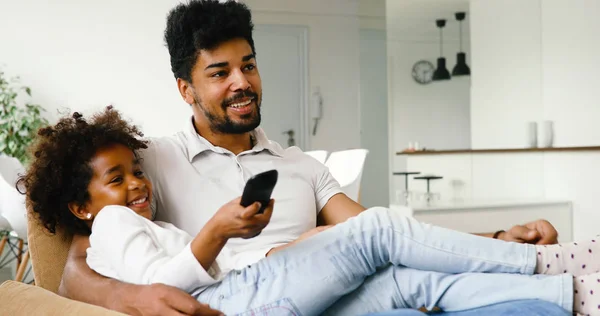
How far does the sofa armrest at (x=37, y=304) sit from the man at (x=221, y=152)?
6.4 inches

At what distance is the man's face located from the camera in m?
1.78

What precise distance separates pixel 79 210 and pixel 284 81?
617cm

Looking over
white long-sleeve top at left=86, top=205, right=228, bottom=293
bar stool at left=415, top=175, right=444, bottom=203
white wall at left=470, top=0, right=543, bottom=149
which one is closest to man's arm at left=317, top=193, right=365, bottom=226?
white long-sleeve top at left=86, top=205, right=228, bottom=293

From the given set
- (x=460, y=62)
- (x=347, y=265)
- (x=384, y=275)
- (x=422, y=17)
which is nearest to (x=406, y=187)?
(x=460, y=62)

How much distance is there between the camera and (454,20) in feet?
21.5

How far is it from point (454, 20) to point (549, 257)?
539 centimetres

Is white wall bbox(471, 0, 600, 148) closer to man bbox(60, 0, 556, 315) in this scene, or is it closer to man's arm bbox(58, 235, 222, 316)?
man bbox(60, 0, 556, 315)

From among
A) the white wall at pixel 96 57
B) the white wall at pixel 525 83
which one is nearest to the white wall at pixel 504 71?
the white wall at pixel 525 83

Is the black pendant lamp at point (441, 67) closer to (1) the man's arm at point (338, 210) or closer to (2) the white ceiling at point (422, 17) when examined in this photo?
(2) the white ceiling at point (422, 17)

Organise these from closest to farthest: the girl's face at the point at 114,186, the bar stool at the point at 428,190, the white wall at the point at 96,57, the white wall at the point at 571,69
Answer: the girl's face at the point at 114,186 → the white wall at the point at 96,57 → the white wall at the point at 571,69 → the bar stool at the point at 428,190

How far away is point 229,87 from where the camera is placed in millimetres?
1774

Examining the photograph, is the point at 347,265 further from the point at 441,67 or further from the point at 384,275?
the point at 441,67

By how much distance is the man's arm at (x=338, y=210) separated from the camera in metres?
1.90

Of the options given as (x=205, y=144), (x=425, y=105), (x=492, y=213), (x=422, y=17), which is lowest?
(x=492, y=213)
